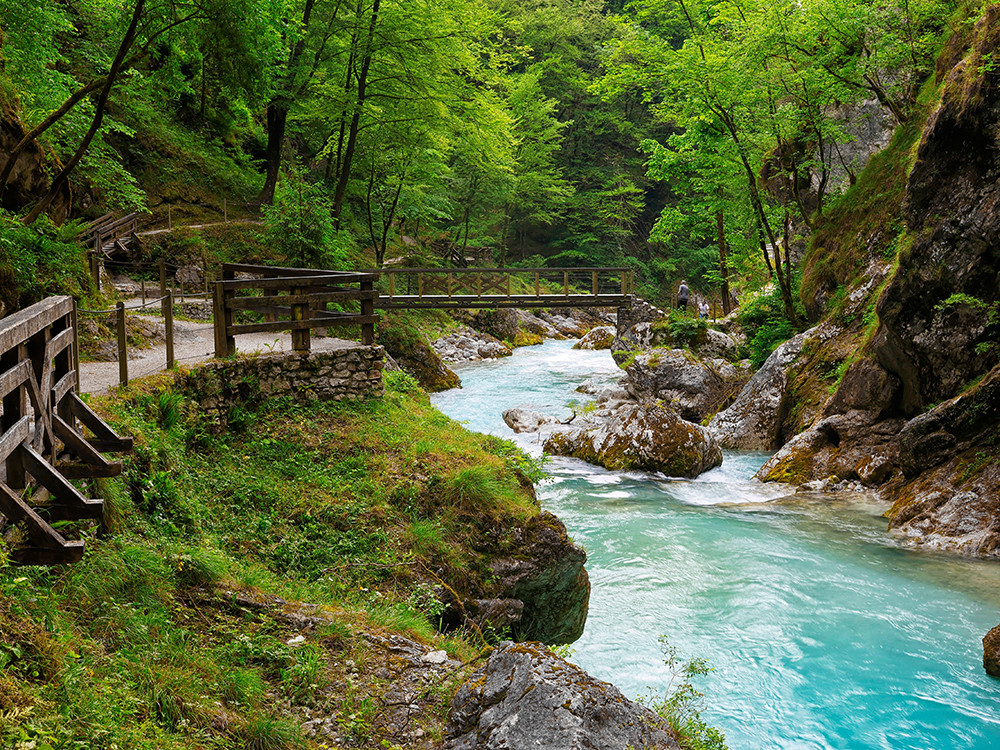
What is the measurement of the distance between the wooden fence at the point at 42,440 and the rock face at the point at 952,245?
36.6 ft

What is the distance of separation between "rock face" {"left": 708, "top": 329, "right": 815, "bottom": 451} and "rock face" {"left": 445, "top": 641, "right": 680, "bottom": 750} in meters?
11.7

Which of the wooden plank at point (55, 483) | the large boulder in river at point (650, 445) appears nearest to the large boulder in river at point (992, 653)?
the large boulder in river at point (650, 445)

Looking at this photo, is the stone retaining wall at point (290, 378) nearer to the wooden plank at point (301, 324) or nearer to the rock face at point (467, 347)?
the wooden plank at point (301, 324)

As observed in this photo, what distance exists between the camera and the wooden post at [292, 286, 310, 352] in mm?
8734

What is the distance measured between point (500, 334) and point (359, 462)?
933 inches

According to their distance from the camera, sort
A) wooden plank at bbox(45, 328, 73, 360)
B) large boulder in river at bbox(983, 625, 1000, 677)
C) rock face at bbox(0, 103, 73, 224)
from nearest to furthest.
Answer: wooden plank at bbox(45, 328, 73, 360) → large boulder in river at bbox(983, 625, 1000, 677) → rock face at bbox(0, 103, 73, 224)

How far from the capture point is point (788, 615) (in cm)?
779

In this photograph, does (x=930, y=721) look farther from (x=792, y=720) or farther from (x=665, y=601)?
(x=665, y=601)

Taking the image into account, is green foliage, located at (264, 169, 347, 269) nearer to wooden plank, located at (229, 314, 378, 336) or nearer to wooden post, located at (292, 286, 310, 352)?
wooden plank, located at (229, 314, 378, 336)

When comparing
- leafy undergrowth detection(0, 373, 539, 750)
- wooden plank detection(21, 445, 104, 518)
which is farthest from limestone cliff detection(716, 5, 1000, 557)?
wooden plank detection(21, 445, 104, 518)

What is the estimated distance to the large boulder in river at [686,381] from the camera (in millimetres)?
17266

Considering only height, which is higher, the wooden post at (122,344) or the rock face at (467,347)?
the wooden post at (122,344)

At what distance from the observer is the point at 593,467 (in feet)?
44.4

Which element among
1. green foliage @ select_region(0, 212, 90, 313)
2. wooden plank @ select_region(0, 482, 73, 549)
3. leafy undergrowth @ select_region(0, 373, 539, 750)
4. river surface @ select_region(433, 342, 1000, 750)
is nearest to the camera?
wooden plank @ select_region(0, 482, 73, 549)
